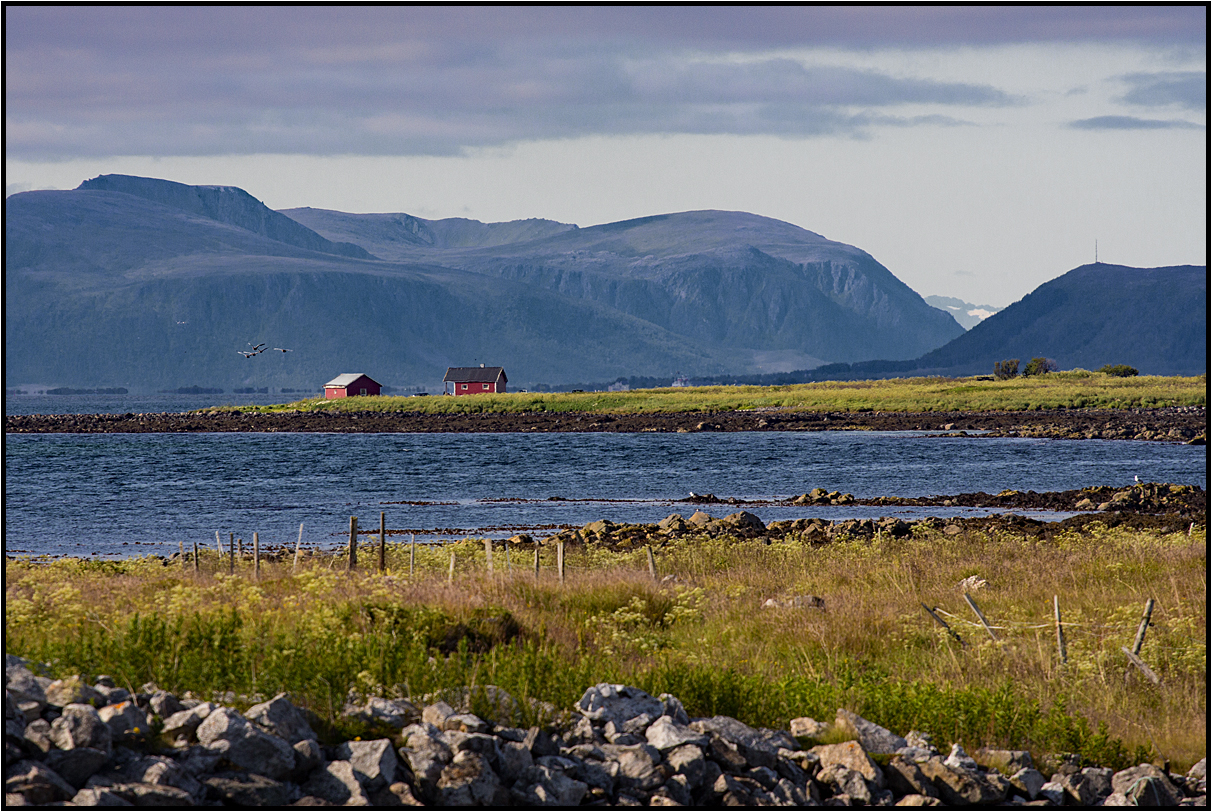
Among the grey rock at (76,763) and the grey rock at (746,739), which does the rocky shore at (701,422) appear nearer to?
the grey rock at (746,739)

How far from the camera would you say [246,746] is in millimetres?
8523

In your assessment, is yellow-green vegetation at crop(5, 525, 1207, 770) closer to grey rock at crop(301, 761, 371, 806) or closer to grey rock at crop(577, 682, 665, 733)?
grey rock at crop(577, 682, 665, 733)

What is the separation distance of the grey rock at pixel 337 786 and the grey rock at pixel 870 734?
4.73 m

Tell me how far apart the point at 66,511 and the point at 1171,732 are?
155ft

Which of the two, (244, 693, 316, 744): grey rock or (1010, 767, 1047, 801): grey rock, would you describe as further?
(1010, 767, 1047, 801): grey rock

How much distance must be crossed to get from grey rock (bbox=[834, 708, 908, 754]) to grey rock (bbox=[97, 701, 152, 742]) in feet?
21.0

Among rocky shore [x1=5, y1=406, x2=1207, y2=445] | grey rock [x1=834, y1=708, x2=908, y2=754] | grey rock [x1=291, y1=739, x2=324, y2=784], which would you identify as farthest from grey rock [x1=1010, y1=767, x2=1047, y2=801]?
rocky shore [x1=5, y1=406, x2=1207, y2=445]

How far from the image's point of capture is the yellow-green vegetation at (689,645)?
34.6ft

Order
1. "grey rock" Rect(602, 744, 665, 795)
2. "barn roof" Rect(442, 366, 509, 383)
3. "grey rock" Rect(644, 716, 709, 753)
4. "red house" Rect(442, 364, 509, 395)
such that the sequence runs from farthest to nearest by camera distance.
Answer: "barn roof" Rect(442, 366, 509, 383) → "red house" Rect(442, 364, 509, 395) → "grey rock" Rect(644, 716, 709, 753) → "grey rock" Rect(602, 744, 665, 795)

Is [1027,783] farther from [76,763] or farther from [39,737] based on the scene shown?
[39,737]

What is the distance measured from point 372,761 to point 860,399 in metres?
126

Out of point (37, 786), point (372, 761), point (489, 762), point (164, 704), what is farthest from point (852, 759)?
point (37, 786)

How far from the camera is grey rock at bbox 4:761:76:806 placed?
7.75m

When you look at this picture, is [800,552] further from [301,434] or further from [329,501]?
[301,434]
